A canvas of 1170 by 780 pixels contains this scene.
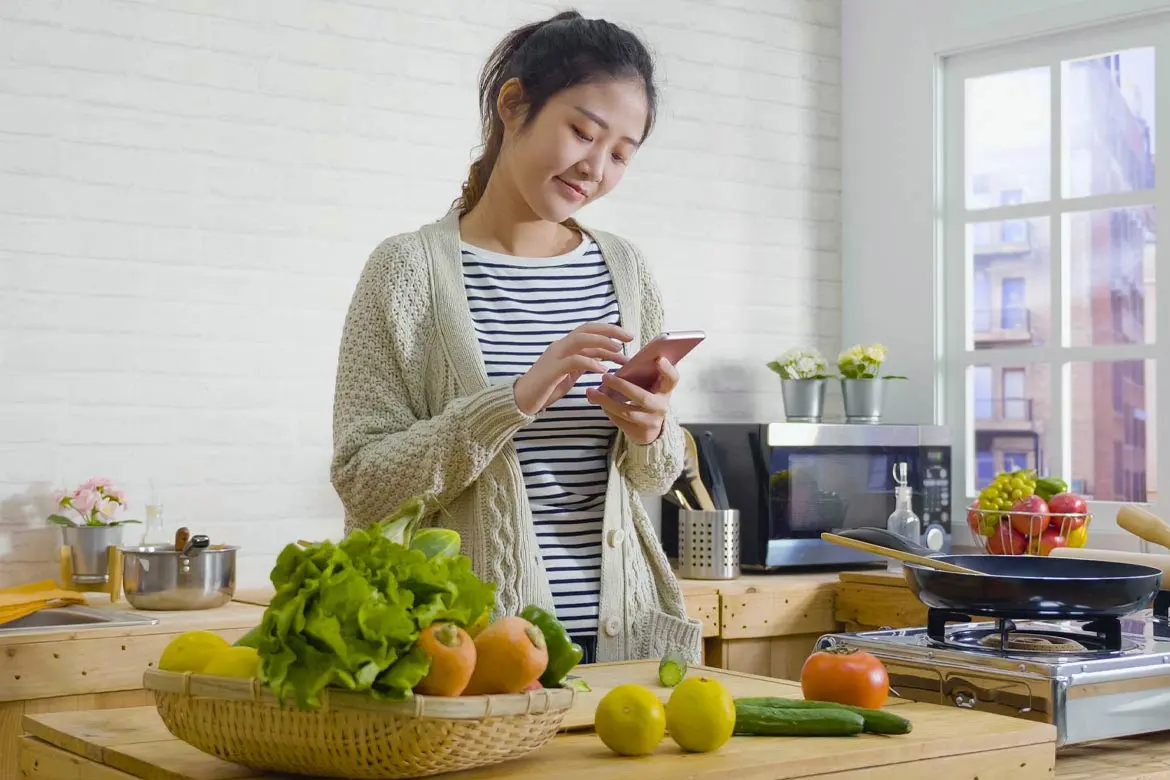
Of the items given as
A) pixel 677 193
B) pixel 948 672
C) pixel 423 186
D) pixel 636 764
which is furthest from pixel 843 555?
pixel 636 764

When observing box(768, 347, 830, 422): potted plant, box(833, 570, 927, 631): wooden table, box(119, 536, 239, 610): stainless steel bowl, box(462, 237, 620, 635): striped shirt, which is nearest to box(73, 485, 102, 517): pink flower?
box(119, 536, 239, 610): stainless steel bowl

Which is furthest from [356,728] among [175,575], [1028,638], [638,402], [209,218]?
[209,218]

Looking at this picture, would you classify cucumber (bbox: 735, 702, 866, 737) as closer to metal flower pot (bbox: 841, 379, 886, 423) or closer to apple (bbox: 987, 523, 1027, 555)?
apple (bbox: 987, 523, 1027, 555)

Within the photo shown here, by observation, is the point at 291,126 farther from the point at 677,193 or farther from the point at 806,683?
the point at 806,683

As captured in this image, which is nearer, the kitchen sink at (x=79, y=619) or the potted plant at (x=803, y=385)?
the kitchen sink at (x=79, y=619)

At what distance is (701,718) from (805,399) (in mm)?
2999

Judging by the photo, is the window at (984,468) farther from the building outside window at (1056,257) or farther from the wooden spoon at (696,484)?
the wooden spoon at (696,484)

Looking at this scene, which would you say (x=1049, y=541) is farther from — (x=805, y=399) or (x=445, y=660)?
(x=445, y=660)

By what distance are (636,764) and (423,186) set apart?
2.78 m

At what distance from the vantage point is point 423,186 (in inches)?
150

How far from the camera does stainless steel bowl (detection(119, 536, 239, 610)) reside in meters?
2.89

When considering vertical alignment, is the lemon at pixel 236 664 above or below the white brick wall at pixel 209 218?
below

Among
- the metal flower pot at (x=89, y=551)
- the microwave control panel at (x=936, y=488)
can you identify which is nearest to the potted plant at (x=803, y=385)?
the microwave control panel at (x=936, y=488)

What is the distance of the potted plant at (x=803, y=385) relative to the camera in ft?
13.8
